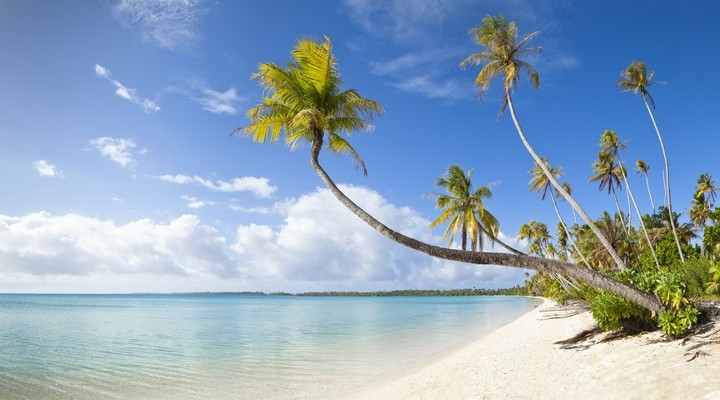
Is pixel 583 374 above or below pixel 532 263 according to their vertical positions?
below

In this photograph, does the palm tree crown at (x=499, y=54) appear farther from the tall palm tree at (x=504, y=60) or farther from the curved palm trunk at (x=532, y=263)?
the curved palm trunk at (x=532, y=263)

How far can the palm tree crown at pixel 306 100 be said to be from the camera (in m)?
10.7

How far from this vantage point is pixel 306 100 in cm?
1109

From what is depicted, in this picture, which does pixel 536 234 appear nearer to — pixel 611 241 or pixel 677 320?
pixel 611 241

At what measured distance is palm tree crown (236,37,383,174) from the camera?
10727mm

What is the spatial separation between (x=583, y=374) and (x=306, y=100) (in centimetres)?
896

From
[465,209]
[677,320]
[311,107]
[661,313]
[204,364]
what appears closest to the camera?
[677,320]

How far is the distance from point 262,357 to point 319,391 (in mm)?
6306

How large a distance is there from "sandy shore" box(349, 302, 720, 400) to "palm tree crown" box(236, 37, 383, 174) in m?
6.67

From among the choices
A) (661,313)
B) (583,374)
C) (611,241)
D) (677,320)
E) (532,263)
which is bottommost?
(583,374)

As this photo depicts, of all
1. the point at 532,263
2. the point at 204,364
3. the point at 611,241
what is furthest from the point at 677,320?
the point at 611,241

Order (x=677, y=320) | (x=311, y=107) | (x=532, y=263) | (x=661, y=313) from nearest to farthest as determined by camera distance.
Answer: (x=532, y=263) → (x=677, y=320) → (x=661, y=313) → (x=311, y=107)

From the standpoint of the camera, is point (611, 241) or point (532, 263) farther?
point (611, 241)

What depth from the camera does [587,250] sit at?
42.7m
